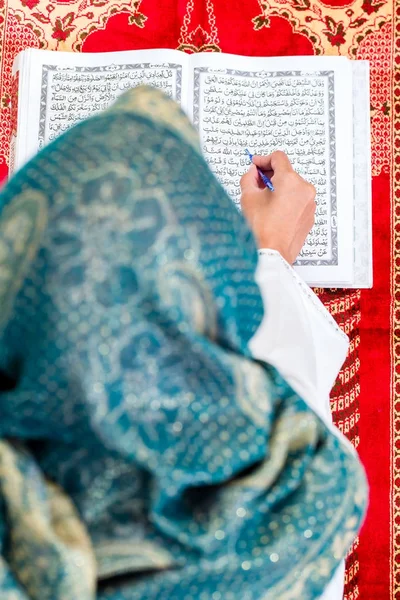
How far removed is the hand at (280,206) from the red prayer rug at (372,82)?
4.8 inches

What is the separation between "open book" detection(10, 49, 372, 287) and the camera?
864 mm

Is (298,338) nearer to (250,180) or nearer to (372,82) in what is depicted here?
(250,180)

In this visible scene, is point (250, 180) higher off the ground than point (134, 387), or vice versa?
point (250, 180)

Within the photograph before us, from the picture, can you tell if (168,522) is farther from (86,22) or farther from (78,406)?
(86,22)

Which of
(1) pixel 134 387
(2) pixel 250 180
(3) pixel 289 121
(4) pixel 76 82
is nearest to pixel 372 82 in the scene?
(3) pixel 289 121

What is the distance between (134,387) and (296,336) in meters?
0.33

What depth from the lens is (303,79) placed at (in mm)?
887

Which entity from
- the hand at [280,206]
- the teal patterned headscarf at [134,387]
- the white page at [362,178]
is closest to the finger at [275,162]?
the hand at [280,206]

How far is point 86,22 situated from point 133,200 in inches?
25.4

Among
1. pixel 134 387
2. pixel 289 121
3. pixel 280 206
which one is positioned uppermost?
pixel 289 121

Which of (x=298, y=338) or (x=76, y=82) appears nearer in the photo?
(x=298, y=338)

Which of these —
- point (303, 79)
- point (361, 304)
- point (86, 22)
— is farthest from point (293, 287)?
point (86, 22)

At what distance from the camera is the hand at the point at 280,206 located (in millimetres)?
768

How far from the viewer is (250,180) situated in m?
0.82
